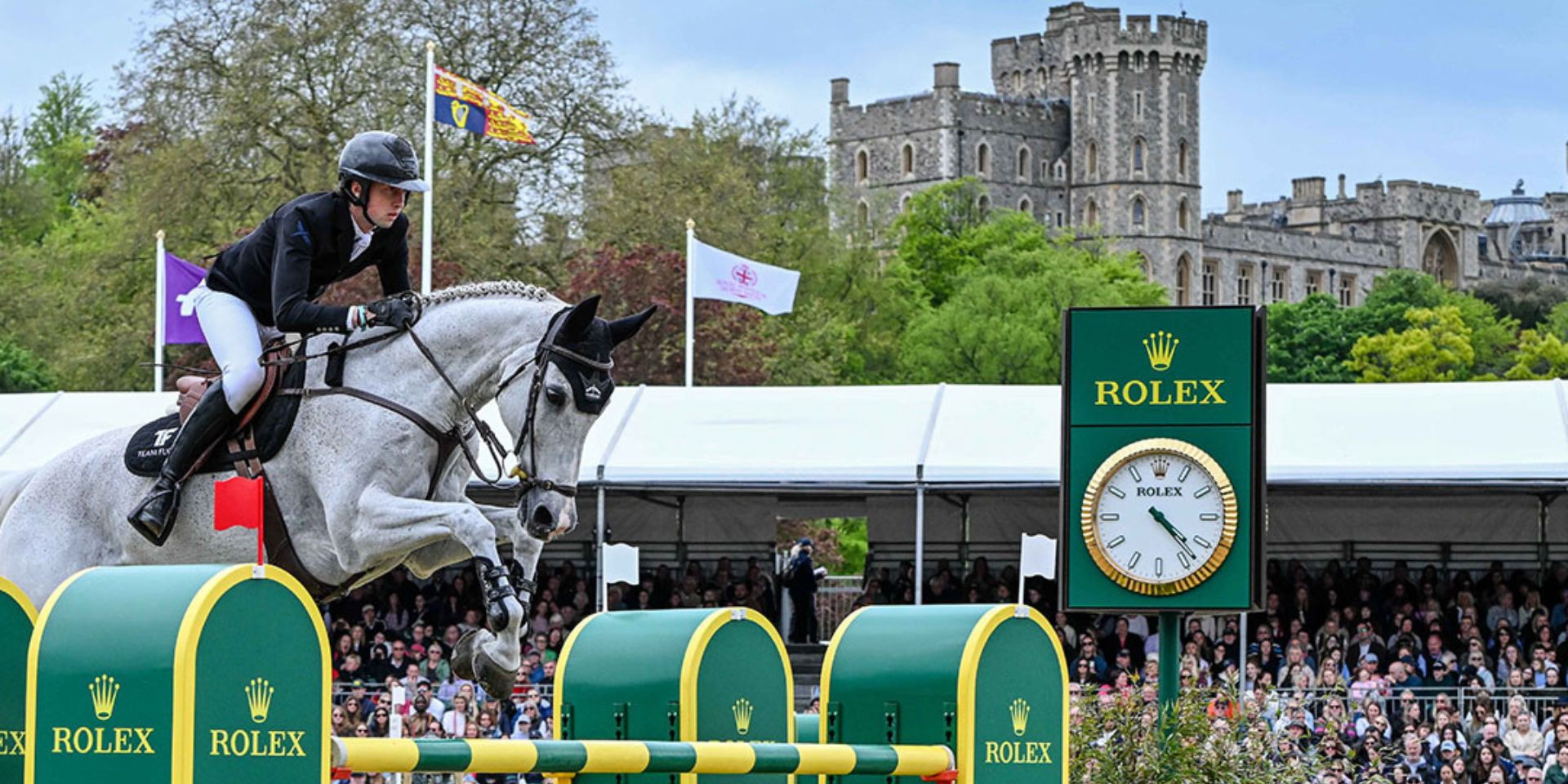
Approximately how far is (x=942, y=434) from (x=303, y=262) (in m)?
12.7

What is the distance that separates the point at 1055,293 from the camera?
69500mm

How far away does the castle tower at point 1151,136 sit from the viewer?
112688mm

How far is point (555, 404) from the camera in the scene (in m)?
7.04

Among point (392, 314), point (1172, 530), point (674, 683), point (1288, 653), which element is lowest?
point (1288, 653)

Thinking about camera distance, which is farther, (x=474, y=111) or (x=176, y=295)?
(x=474, y=111)

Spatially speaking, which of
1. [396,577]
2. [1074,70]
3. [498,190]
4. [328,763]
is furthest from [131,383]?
[1074,70]

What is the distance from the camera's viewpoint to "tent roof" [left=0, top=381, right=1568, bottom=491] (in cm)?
1836

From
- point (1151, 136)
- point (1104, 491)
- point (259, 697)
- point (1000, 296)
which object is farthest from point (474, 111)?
point (1151, 136)

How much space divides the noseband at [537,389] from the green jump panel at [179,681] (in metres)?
2.06

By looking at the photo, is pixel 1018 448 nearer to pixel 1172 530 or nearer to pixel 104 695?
pixel 1172 530

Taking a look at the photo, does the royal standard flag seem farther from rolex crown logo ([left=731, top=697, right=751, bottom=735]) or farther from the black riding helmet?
rolex crown logo ([left=731, top=697, right=751, bottom=735])

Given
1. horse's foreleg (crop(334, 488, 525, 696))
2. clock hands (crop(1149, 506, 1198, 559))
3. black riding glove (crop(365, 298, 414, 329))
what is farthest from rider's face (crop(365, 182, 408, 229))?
clock hands (crop(1149, 506, 1198, 559))

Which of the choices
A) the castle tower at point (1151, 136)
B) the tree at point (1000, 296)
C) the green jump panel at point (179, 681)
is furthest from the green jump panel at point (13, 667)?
the castle tower at point (1151, 136)

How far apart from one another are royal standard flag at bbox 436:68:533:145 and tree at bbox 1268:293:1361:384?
63.5 meters
